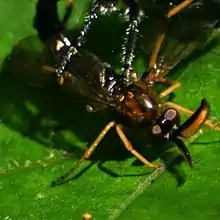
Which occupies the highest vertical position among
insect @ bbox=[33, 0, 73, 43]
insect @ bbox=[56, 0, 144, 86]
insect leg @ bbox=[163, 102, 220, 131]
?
insect @ bbox=[56, 0, 144, 86]

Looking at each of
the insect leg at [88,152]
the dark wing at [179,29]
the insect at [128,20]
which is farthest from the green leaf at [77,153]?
the insect at [128,20]

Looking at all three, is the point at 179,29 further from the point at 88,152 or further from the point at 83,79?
the point at 88,152

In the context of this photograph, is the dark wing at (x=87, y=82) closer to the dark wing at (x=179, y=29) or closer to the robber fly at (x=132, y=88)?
the robber fly at (x=132, y=88)

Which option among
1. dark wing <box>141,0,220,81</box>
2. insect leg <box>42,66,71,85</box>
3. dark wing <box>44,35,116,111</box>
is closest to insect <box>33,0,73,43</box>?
dark wing <box>44,35,116,111</box>

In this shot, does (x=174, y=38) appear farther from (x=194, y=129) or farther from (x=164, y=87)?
(x=194, y=129)

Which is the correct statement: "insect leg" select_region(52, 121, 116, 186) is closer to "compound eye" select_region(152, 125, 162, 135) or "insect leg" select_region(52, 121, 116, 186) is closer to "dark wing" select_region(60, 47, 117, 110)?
"dark wing" select_region(60, 47, 117, 110)
